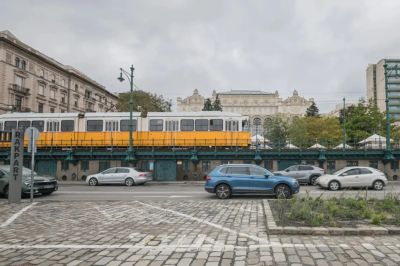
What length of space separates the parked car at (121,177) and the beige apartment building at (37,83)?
17.9m

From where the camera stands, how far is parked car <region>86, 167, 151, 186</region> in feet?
77.4

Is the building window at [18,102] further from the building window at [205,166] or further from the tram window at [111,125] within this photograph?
the building window at [205,166]

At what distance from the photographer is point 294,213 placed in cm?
848

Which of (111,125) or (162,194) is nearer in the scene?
(162,194)

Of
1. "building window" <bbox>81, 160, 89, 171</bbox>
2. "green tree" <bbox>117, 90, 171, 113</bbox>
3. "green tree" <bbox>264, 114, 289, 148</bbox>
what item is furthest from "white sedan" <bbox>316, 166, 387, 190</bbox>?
"green tree" <bbox>264, 114, 289, 148</bbox>

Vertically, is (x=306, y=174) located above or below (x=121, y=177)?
above

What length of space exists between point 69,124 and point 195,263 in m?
27.5

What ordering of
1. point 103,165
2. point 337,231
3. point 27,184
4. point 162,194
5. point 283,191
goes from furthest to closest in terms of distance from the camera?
point 103,165 < point 162,194 < point 27,184 < point 283,191 < point 337,231

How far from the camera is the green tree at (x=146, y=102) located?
2195 inches

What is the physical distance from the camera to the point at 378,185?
18891 millimetres

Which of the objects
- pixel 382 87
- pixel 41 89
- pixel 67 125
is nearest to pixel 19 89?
pixel 41 89

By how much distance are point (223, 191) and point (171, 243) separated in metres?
8.10

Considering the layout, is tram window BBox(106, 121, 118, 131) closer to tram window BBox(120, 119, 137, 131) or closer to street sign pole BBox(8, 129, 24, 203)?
tram window BBox(120, 119, 137, 131)

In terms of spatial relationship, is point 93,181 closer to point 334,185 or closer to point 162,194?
point 162,194
